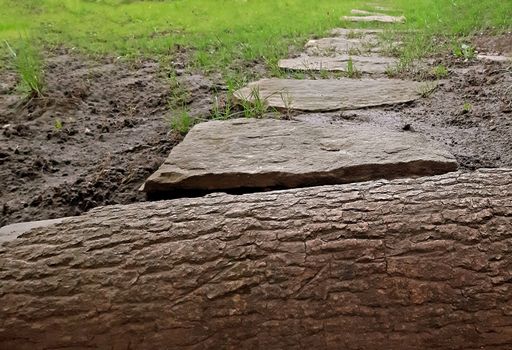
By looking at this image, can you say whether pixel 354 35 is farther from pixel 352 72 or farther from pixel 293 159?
pixel 293 159

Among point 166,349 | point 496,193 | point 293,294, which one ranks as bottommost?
point 166,349

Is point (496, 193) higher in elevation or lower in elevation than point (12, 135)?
higher

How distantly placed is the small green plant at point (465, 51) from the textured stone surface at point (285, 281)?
2615 mm

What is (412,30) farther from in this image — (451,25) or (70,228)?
(70,228)

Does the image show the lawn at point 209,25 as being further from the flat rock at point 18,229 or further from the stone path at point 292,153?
the flat rock at point 18,229

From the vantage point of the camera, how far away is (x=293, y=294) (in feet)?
4.01

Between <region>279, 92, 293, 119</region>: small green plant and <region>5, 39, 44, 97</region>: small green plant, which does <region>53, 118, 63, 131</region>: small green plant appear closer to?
<region>5, 39, 44, 97</region>: small green plant

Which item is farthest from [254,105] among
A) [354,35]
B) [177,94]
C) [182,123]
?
[354,35]

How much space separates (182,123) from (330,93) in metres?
0.84

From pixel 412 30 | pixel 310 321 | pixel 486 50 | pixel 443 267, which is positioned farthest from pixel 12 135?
pixel 412 30

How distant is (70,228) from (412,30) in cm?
423

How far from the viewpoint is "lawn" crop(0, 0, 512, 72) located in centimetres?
418

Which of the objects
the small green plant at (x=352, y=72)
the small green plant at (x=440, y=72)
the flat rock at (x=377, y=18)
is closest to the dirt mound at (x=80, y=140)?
the small green plant at (x=352, y=72)

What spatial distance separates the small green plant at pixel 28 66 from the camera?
10.1 ft
